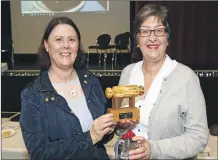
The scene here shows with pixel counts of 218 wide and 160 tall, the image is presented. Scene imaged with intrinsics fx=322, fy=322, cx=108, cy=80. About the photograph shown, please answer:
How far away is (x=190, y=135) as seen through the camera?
117 cm

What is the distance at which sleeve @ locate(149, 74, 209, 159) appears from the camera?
3.77 ft

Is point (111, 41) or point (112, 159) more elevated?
point (111, 41)

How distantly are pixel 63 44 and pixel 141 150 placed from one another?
45 centimetres

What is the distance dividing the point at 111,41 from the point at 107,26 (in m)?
0.51

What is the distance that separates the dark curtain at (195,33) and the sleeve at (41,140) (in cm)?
417

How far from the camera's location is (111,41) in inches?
232

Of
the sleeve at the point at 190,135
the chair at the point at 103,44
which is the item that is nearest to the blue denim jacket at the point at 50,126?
the sleeve at the point at 190,135

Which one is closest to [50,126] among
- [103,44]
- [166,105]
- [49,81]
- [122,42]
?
[49,81]

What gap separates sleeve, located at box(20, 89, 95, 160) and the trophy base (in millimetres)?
120

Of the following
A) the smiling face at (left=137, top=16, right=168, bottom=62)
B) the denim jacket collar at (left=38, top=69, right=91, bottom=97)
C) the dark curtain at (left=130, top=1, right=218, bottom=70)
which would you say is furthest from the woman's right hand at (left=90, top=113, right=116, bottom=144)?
the dark curtain at (left=130, top=1, right=218, bottom=70)

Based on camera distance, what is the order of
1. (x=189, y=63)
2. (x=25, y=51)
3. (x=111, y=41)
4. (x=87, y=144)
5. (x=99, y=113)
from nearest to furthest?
(x=87, y=144) → (x=99, y=113) → (x=189, y=63) → (x=111, y=41) → (x=25, y=51)

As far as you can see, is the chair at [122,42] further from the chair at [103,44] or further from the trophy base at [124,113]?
the trophy base at [124,113]

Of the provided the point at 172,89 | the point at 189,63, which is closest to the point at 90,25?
the point at 189,63

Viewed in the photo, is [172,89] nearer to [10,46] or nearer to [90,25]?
[90,25]
